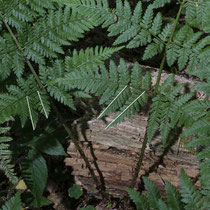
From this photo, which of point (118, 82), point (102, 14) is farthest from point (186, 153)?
point (102, 14)

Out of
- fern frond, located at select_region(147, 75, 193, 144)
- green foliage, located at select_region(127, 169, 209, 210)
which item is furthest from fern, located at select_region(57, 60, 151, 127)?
green foliage, located at select_region(127, 169, 209, 210)

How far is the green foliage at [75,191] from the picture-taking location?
3276 millimetres

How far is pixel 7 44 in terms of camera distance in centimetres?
244

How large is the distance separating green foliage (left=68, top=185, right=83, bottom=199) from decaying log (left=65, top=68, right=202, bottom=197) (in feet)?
0.39

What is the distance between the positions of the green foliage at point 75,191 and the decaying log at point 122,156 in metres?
0.12

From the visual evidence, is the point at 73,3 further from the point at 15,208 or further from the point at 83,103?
the point at 15,208

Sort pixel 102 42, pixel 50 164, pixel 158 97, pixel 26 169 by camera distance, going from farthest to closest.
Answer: pixel 102 42 → pixel 50 164 → pixel 26 169 → pixel 158 97

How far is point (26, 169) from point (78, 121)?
841 millimetres

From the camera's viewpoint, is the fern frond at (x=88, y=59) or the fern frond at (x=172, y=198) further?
the fern frond at (x=88, y=59)

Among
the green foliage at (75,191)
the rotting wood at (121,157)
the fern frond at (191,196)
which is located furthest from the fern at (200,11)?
the green foliage at (75,191)

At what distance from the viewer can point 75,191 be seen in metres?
3.32

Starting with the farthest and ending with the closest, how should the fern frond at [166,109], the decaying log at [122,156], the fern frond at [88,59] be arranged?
the decaying log at [122,156]
the fern frond at [88,59]
the fern frond at [166,109]

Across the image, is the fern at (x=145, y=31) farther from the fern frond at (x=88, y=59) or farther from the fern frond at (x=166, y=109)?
the fern frond at (x=166, y=109)

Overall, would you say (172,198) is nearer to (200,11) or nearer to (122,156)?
(122,156)
